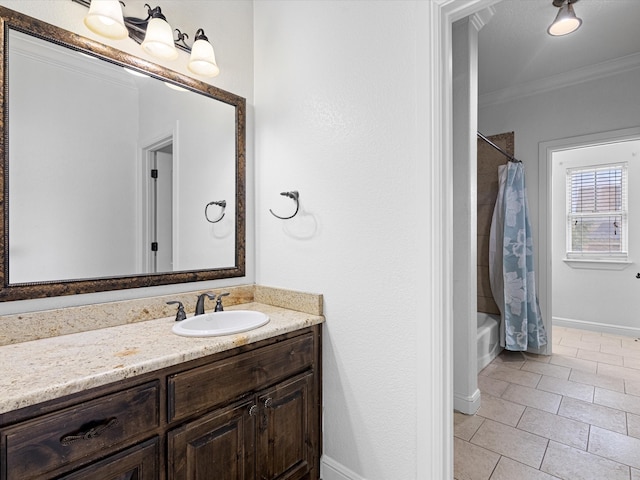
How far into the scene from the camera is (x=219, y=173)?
74.0 inches

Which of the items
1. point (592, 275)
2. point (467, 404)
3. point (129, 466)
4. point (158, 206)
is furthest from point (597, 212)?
point (129, 466)

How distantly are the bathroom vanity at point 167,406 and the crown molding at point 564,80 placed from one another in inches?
129

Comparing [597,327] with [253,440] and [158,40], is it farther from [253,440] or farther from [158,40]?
[158,40]

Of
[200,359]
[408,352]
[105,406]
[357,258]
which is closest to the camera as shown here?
[105,406]

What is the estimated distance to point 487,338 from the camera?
10.2 ft

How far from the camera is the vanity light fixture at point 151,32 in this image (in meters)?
1.29

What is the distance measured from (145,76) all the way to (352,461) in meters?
2.04

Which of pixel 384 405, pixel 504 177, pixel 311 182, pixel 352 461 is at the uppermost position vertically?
pixel 504 177

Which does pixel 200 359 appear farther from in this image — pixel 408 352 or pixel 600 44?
pixel 600 44

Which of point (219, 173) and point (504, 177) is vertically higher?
point (504, 177)

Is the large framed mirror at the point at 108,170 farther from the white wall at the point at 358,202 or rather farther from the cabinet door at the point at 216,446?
the cabinet door at the point at 216,446

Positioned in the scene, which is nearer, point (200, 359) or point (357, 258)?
point (200, 359)

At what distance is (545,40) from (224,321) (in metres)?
3.11

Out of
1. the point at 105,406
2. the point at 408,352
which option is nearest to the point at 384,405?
the point at 408,352
